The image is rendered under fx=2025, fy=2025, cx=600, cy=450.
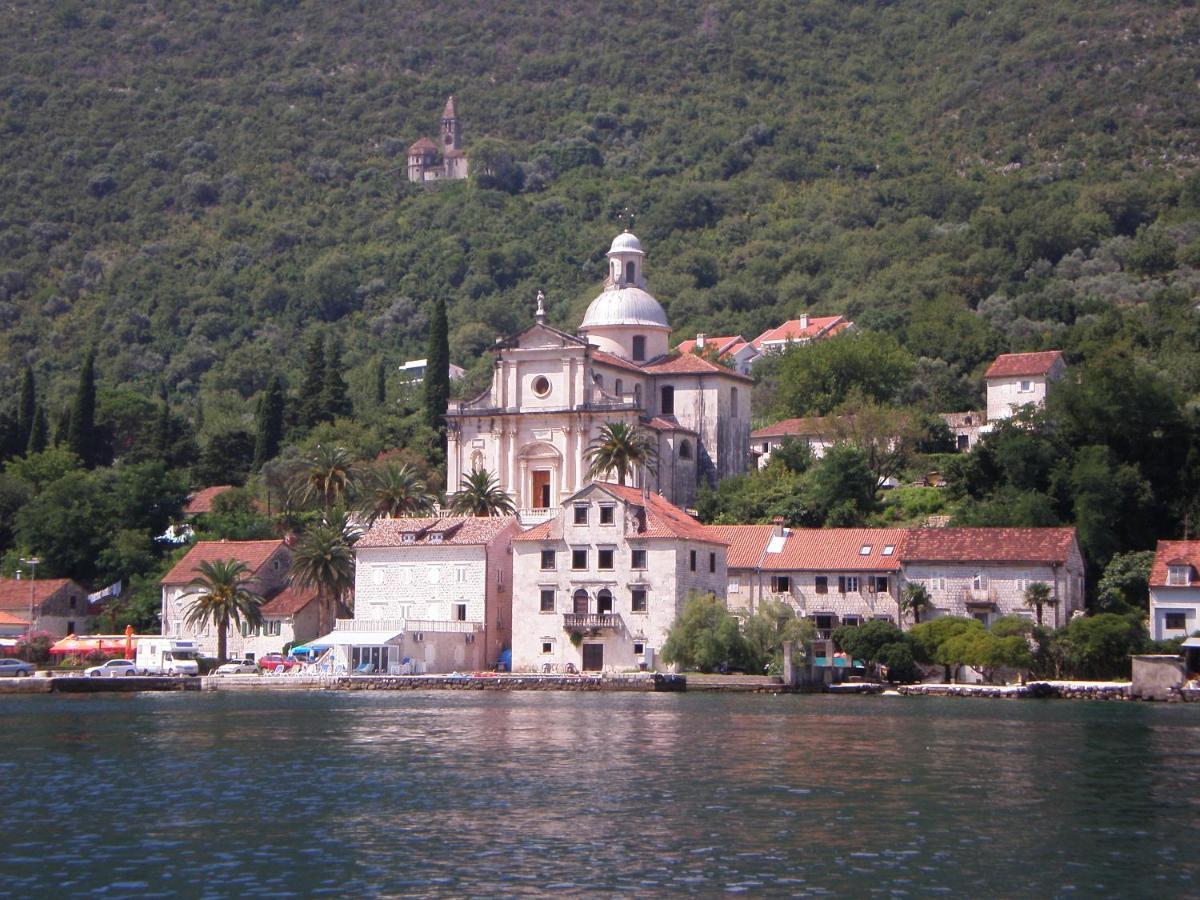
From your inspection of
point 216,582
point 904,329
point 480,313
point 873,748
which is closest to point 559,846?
point 873,748

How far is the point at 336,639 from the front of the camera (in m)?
79.0

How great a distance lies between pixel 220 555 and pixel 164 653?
584 centimetres

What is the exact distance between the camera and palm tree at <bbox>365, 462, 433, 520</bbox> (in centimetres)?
8888

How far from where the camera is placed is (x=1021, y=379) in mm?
99312

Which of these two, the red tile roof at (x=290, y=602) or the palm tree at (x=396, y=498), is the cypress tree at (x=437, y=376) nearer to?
the palm tree at (x=396, y=498)

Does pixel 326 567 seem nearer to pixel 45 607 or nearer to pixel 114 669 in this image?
pixel 114 669

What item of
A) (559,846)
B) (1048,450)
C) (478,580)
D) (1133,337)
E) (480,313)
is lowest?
(559,846)

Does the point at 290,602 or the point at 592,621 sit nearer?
the point at 592,621

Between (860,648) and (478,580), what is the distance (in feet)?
53.2

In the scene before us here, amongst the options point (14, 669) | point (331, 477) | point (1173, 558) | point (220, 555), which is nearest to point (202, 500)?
point (331, 477)

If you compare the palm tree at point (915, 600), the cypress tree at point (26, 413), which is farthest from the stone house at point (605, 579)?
the cypress tree at point (26, 413)

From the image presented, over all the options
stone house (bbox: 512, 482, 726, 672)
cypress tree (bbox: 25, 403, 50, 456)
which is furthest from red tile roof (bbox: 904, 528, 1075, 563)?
cypress tree (bbox: 25, 403, 50, 456)

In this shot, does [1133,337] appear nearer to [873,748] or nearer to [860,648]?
[860,648]

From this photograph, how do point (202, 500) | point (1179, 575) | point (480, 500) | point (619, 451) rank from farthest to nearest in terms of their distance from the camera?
point (202, 500), point (480, 500), point (619, 451), point (1179, 575)
